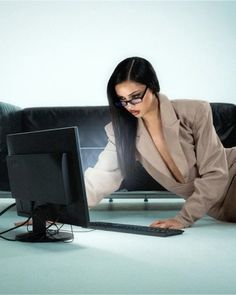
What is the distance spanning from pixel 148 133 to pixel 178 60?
1.90m

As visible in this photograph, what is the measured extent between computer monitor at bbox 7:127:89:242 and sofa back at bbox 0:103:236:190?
1330 millimetres

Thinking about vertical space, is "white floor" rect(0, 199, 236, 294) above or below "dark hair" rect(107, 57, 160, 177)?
below

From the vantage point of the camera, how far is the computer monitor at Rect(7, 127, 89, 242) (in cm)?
126

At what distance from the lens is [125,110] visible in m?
1.82

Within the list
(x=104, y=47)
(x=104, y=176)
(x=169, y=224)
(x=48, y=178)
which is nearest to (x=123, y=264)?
(x=48, y=178)

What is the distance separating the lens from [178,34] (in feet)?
11.8

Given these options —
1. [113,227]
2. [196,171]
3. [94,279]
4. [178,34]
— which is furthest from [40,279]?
[178,34]

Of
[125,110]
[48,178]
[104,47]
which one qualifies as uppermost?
[104,47]

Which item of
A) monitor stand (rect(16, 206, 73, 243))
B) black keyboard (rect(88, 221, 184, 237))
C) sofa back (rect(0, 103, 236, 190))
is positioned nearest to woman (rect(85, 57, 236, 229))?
black keyboard (rect(88, 221, 184, 237))

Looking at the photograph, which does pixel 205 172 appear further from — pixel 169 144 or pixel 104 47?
pixel 104 47

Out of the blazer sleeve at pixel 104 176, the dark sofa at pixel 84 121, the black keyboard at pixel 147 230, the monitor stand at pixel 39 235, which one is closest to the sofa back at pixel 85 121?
the dark sofa at pixel 84 121

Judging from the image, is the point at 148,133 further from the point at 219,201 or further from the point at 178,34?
the point at 178,34

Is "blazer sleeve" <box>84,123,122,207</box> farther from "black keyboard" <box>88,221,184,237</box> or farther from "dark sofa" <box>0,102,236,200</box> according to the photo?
"dark sofa" <box>0,102,236,200</box>

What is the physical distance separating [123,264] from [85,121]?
2.01 meters
